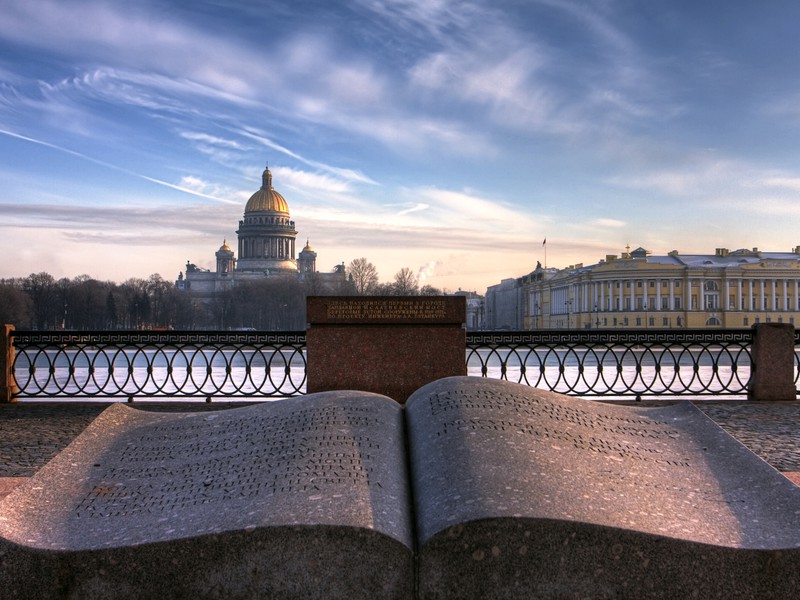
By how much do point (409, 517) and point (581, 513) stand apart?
53 centimetres

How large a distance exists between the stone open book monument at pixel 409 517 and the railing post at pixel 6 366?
7.51m

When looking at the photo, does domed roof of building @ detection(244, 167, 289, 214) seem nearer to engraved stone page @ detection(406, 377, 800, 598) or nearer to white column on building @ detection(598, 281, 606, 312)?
white column on building @ detection(598, 281, 606, 312)

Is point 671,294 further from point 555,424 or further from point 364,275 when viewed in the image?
point 555,424

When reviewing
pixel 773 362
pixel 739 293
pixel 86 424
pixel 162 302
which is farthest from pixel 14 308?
pixel 739 293

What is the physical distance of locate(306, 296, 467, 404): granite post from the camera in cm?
810

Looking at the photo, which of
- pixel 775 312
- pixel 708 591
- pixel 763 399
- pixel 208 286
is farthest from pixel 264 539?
pixel 208 286

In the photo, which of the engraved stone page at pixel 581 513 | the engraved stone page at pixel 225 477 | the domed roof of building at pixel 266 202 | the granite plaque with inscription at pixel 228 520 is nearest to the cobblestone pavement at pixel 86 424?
the engraved stone page at pixel 225 477

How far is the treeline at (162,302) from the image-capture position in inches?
3039

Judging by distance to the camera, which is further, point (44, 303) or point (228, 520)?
point (44, 303)

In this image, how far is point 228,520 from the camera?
2.43m

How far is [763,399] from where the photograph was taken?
1022cm

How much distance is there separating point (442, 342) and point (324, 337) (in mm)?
1198

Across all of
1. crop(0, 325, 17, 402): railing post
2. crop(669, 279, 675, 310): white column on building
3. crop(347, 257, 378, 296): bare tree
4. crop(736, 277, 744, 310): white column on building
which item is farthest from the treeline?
crop(0, 325, 17, 402): railing post

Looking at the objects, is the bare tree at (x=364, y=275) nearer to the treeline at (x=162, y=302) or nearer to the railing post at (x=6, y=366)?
the treeline at (x=162, y=302)
